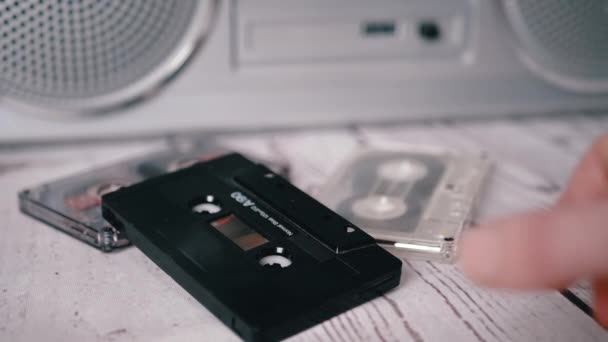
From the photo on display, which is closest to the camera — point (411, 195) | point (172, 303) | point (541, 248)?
point (541, 248)

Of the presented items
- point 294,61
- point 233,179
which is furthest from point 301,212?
point 294,61

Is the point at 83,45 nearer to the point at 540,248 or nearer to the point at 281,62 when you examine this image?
the point at 281,62

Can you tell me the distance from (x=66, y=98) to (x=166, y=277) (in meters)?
0.22

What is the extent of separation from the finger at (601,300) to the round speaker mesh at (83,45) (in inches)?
14.5

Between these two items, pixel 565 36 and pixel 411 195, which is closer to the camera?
pixel 411 195

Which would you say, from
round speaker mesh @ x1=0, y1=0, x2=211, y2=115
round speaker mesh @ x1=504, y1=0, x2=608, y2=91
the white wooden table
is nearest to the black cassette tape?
the white wooden table

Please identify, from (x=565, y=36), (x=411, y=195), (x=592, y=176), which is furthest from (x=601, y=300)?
(x=565, y=36)

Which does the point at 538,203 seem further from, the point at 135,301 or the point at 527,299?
the point at 135,301

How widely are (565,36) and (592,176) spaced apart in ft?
0.95

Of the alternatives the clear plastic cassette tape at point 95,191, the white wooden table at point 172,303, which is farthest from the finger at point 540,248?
the clear plastic cassette tape at point 95,191

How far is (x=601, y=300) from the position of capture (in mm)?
357

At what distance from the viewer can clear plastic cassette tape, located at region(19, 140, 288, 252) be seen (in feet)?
1.54

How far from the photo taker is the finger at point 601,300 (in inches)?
13.8

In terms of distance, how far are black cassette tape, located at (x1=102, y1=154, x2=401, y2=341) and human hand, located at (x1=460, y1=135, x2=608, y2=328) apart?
110mm
